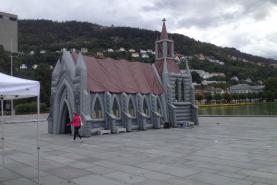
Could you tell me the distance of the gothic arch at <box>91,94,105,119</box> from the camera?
22.5 meters

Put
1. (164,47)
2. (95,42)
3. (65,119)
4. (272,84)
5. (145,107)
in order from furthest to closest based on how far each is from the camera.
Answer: (95,42), (272,84), (164,47), (145,107), (65,119)

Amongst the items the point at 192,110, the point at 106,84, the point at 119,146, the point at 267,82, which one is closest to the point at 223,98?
the point at 267,82

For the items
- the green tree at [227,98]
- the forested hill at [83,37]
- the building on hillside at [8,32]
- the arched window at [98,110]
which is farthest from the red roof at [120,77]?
the forested hill at [83,37]

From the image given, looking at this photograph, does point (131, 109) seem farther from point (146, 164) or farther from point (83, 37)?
point (83, 37)

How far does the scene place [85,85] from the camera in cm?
2166

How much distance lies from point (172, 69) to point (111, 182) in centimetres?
2074

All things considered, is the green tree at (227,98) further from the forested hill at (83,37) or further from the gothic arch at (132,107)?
the gothic arch at (132,107)

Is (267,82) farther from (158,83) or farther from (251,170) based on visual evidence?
(251,170)

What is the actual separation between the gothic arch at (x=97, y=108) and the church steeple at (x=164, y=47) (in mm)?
9160

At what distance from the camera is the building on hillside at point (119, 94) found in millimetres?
22031

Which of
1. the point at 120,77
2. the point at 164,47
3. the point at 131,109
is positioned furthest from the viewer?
the point at 164,47

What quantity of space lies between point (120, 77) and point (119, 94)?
6.11 ft

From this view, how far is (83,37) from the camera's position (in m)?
161

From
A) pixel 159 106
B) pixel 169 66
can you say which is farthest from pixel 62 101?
pixel 169 66
